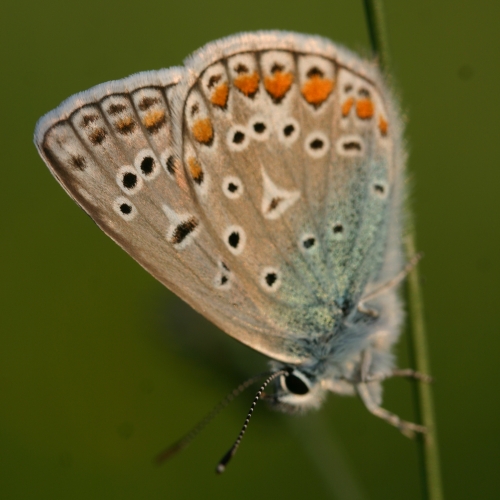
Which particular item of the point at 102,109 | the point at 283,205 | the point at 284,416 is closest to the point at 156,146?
the point at 102,109

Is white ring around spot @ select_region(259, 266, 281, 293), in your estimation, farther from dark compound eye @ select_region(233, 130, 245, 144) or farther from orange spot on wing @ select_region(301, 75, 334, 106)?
orange spot on wing @ select_region(301, 75, 334, 106)

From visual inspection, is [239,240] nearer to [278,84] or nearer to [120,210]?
[120,210]

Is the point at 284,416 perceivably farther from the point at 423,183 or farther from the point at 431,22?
the point at 431,22

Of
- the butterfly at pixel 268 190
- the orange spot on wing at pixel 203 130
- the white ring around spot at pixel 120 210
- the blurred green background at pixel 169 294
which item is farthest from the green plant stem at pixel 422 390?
the blurred green background at pixel 169 294

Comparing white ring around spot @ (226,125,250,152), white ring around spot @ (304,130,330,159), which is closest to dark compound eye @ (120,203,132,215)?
white ring around spot @ (226,125,250,152)

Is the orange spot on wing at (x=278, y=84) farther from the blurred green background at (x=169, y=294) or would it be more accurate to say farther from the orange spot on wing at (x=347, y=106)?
the blurred green background at (x=169, y=294)

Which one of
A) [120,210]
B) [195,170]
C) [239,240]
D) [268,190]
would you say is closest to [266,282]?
[239,240]

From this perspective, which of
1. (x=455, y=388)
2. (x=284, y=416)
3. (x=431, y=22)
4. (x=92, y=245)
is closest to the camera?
(x=284, y=416)
